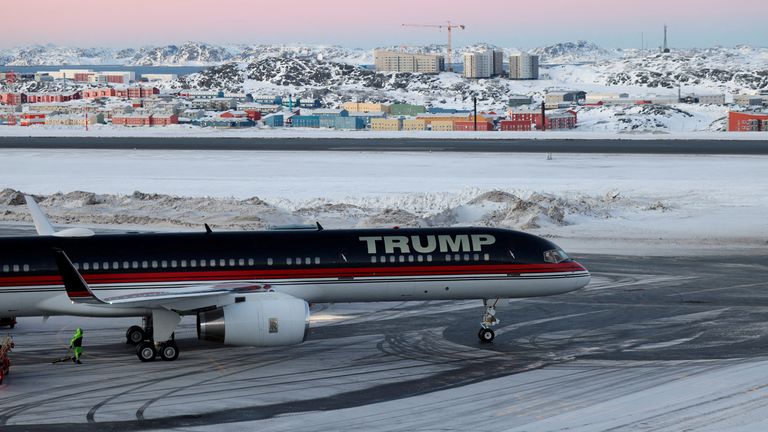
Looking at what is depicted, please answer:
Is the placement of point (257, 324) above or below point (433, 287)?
below

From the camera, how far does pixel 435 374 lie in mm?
35219

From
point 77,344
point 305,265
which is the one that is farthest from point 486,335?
point 77,344

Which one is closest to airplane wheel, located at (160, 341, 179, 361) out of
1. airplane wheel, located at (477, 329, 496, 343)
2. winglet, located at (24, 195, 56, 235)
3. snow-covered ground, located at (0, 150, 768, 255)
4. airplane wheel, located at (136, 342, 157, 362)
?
airplane wheel, located at (136, 342, 157, 362)

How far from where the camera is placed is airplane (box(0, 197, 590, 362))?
36250 millimetres

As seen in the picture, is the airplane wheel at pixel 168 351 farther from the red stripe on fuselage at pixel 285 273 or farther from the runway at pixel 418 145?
the runway at pixel 418 145

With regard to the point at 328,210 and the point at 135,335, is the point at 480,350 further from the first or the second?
the point at 328,210

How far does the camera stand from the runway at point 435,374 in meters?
30.1

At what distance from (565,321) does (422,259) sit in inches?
325

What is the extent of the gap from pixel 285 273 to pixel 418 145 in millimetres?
104146

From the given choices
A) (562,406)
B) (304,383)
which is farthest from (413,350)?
(562,406)

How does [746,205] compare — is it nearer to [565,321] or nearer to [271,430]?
[565,321]

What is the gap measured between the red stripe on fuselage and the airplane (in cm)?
4

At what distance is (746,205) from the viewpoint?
81375 millimetres

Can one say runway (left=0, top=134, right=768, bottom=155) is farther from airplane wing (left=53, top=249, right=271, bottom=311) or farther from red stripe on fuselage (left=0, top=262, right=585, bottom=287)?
airplane wing (left=53, top=249, right=271, bottom=311)
